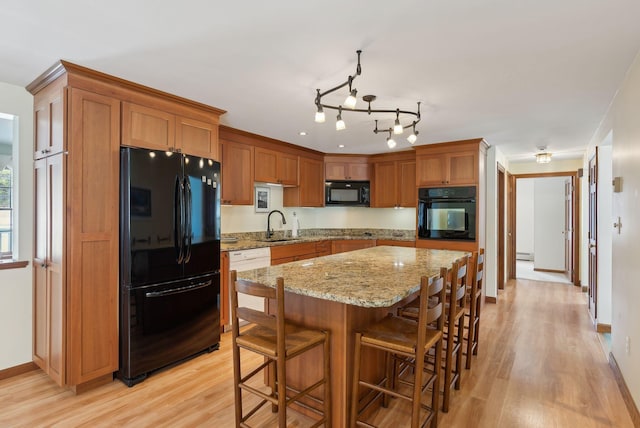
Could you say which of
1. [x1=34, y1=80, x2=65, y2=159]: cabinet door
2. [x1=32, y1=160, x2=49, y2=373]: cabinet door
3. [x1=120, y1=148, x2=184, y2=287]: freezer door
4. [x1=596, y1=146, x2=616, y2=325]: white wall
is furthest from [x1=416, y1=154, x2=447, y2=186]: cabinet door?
[x1=32, y1=160, x2=49, y2=373]: cabinet door

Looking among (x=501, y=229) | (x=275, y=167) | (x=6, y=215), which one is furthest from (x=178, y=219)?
(x=501, y=229)

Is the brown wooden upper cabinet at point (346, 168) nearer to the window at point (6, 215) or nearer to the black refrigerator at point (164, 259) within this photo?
the black refrigerator at point (164, 259)

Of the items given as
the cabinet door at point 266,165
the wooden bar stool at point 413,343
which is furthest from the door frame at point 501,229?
the wooden bar stool at point 413,343

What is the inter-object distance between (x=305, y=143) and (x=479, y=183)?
2.39 m

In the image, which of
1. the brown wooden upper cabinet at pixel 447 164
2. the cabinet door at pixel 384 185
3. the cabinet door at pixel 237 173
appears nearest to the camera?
the cabinet door at pixel 237 173

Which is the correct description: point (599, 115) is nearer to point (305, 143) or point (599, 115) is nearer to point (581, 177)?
point (581, 177)

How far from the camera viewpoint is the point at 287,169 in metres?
4.95

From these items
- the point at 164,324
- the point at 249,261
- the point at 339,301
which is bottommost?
the point at 164,324

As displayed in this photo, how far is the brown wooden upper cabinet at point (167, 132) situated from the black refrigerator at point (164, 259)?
0.16 metres

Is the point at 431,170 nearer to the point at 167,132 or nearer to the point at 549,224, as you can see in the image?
the point at 167,132

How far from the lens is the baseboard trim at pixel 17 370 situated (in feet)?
8.71

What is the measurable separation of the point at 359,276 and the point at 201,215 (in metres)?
1.57

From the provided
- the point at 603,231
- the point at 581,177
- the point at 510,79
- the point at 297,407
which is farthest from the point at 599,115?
the point at 297,407

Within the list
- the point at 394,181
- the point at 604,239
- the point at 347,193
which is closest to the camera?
the point at 604,239
